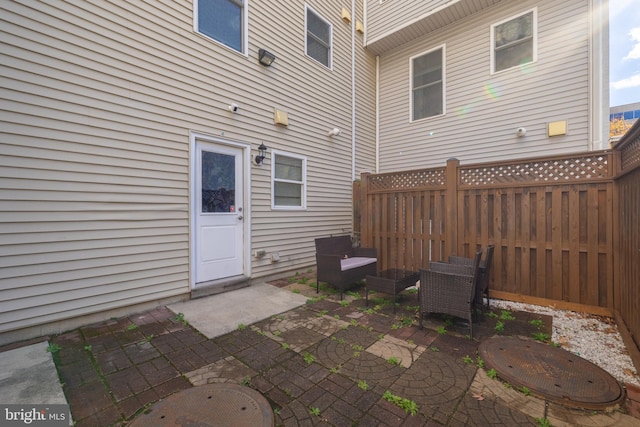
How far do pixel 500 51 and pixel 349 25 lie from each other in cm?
359

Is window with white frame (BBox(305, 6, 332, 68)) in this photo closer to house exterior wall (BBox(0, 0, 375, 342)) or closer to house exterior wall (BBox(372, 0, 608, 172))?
house exterior wall (BBox(0, 0, 375, 342))

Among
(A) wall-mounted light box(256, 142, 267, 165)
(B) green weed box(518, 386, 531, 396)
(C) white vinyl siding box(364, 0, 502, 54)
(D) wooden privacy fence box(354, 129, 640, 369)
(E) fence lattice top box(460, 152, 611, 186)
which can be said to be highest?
(C) white vinyl siding box(364, 0, 502, 54)

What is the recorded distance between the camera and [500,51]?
5.74 meters

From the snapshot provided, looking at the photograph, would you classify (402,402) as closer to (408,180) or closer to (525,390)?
(525,390)

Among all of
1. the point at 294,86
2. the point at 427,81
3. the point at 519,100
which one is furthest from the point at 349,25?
the point at 519,100

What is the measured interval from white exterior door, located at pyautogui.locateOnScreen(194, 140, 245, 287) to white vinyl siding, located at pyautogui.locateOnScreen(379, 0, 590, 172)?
4626 mm

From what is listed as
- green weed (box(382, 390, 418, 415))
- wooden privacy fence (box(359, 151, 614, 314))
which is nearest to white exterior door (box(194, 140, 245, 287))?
wooden privacy fence (box(359, 151, 614, 314))

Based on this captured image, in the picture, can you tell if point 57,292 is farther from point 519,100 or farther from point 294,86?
point 519,100

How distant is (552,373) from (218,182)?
4.39 m

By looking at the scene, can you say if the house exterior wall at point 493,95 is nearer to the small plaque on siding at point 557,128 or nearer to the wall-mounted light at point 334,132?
the small plaque on siding at point 557,128

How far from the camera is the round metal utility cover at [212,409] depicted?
1624 mm

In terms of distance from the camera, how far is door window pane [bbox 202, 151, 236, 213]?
4077 millimetres

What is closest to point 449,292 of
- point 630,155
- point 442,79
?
point 630,155

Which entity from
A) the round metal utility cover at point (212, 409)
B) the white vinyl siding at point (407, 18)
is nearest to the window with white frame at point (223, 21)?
the white vinyl siding at point (407, 18)
